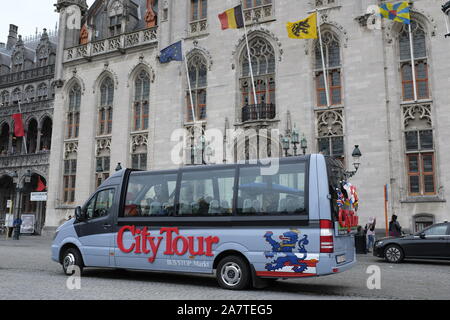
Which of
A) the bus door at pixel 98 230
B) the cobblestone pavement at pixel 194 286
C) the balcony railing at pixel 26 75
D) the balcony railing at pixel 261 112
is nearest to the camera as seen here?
the cobblestone pavement at pixel 194 286

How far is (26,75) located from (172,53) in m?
19.2

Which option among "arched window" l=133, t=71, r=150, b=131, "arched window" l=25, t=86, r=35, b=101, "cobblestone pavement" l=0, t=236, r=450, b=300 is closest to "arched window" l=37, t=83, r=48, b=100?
"arched window" l=25, t=86, r=35, b=101

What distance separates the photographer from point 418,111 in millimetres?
21828

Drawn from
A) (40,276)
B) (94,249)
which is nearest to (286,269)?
(94,249)

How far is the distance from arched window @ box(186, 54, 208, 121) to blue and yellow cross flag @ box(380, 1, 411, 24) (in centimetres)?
1092

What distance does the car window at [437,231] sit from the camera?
50.3ft

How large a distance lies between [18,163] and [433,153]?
30.7 m

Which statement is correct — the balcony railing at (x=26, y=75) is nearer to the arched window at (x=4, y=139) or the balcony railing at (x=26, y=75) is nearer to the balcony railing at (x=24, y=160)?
the arched window at (x=4, y=139)

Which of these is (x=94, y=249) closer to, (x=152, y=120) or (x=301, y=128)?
(x=301, y=128)

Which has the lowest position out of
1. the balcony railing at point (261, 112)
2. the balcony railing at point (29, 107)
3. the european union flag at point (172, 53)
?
the balcony railing at point (261, 112)

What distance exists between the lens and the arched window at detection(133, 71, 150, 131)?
2969 centimetres

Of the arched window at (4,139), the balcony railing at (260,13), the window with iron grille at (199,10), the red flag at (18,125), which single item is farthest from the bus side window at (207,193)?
the arched window at (4,139)

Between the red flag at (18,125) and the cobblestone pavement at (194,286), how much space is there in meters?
24.8

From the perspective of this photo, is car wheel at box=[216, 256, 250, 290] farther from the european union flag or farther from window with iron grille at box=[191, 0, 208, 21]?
window with iron grille at box=[191, 0, 208, 21]
